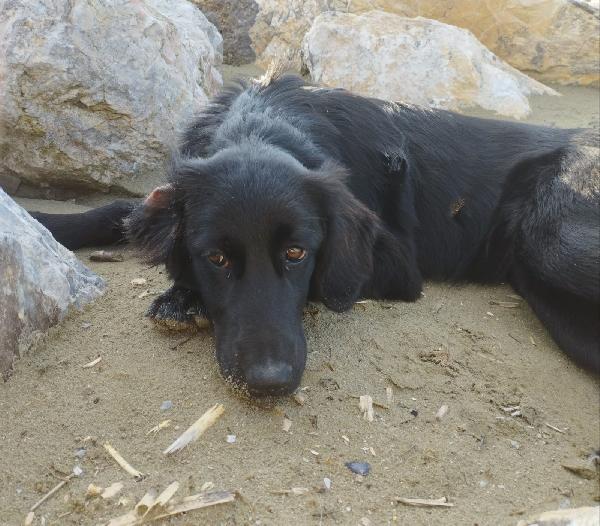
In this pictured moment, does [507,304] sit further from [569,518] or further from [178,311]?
[569,518]

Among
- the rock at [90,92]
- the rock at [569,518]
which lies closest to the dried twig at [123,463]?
the rock at [569,518]

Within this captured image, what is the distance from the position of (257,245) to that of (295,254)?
221 millimetres

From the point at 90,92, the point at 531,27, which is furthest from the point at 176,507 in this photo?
the point at 531,27

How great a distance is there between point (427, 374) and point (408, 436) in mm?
521

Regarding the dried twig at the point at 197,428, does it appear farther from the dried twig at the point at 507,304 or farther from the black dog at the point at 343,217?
the dried twig at the point at 507,304

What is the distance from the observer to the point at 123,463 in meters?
2.81

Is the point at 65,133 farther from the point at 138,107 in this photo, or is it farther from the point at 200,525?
the point at 200,525

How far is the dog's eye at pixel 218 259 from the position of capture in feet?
10.7

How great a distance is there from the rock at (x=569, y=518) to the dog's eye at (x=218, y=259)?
1630 mm

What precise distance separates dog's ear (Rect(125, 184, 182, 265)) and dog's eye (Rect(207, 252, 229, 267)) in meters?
0.34

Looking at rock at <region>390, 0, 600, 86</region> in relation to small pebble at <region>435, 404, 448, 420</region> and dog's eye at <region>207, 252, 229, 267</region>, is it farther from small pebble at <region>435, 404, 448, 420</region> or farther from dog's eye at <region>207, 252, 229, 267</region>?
small pebble at <region>435, 404, 448, 420</region>

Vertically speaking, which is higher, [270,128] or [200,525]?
[270,128]

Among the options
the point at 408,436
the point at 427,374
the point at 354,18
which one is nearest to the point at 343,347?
the point at 427,374

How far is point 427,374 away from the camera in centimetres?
353
